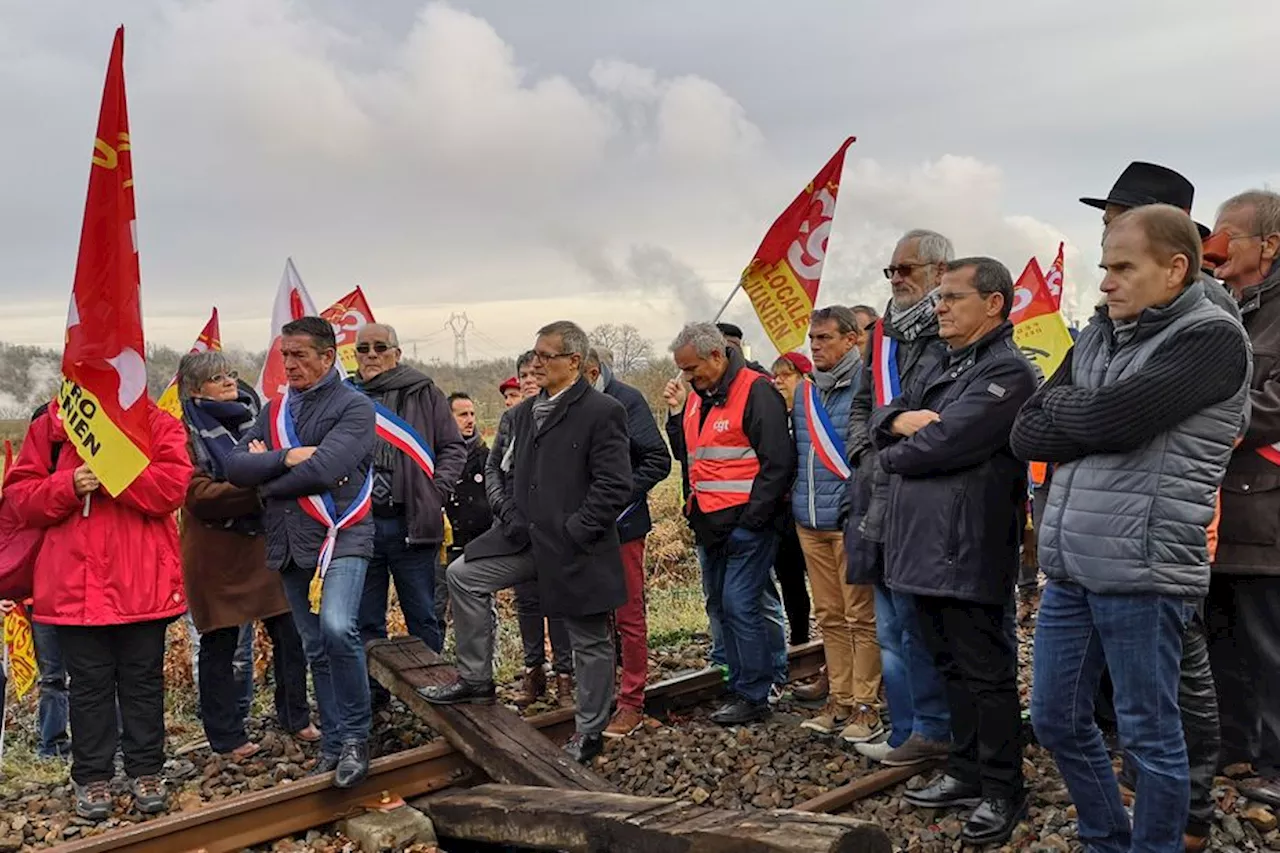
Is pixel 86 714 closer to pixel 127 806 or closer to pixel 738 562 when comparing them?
pixel 127 806

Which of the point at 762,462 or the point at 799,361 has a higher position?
the point at 799,361

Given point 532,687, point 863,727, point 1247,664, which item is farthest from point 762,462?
point 1247,664

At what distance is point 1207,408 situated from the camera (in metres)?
3.62

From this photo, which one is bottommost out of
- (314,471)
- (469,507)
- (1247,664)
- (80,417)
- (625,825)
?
(625,825)

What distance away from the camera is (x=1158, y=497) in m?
3.60

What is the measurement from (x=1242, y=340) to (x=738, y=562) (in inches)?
139

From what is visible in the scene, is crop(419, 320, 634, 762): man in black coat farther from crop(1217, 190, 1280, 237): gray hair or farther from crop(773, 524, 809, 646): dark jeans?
Answer: crop(1217, 190, 1280, 237): gray hair

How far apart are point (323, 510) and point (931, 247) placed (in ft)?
10.9

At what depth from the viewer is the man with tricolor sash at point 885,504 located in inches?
209

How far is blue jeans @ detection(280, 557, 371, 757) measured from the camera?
5684mm

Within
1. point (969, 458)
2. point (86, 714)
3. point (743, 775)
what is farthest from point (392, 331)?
point (969, 458)

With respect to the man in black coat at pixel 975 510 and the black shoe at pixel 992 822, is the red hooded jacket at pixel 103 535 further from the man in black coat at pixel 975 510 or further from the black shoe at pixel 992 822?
the black shoe at pixel 992 822

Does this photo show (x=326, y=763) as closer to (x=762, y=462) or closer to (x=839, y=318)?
(x=762, y=462)

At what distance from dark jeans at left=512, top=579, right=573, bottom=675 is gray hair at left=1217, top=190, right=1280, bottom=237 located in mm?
4609
